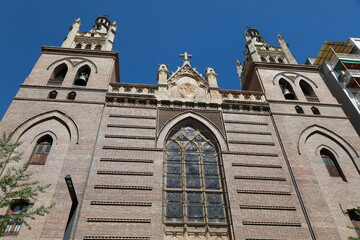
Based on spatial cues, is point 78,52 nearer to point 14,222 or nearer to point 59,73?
point 59,73

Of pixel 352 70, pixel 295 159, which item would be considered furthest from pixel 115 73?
pixel 352 70

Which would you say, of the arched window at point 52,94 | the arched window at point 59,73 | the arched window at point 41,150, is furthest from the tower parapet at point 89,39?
the arched window at point 41,150

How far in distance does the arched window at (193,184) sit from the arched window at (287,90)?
21.0ft

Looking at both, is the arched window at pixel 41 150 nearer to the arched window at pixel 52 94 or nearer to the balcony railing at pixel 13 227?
the balcony railing at pixel 13 227

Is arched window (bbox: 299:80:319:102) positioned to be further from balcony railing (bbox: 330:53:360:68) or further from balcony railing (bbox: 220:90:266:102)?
balcony railing (bbox: 330:53:360:68)

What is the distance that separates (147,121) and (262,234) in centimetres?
670

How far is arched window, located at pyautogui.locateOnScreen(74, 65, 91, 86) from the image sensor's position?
626 inches

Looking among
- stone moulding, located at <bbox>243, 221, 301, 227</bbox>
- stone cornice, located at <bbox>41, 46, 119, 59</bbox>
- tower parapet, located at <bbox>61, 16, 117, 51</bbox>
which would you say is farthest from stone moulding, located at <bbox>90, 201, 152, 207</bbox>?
tower parapet, located at <bbox>61, 16, 117, 51</bbox>

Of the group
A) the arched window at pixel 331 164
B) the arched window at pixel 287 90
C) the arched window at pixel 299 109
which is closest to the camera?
the arched window at pixel 331 164

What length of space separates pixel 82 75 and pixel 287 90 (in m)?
11.7

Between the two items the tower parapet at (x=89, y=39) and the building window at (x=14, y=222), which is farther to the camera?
the tower parapet at (x=89, y=39)

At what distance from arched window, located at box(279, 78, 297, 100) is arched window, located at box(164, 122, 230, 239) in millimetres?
6401

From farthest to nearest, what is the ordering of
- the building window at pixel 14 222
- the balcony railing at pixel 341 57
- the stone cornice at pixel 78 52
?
1. the balcony railing at pixel 341 57
2. the stone cornice at pixel 78 52
3. the building window at pixel 14 222

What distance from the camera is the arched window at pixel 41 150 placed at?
11408 mm
